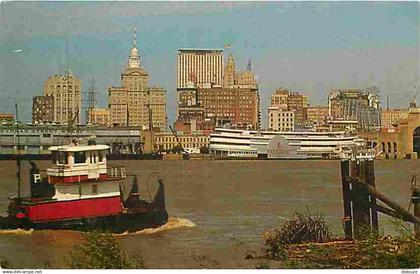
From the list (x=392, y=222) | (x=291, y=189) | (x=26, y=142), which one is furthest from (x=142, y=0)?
(x=392, y=222)

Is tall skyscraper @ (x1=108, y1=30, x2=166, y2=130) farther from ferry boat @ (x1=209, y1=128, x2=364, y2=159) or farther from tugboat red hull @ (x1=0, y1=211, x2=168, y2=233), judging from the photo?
tugboat red hull @ (x1=0, y1=211, x2=168, y2=233)

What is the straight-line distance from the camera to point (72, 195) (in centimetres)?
560

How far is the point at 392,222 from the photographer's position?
223 inches

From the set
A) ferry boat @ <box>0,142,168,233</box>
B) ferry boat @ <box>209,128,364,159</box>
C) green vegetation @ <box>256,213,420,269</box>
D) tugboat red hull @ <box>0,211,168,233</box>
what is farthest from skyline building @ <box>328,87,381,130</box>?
ferry boat @ <box>0,142,168,233</box>

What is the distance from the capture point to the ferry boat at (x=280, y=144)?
597 centimetres

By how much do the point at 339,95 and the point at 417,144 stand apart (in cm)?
66

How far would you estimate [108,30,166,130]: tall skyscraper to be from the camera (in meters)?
5.84

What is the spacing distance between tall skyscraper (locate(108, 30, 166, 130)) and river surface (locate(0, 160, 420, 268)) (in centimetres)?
29

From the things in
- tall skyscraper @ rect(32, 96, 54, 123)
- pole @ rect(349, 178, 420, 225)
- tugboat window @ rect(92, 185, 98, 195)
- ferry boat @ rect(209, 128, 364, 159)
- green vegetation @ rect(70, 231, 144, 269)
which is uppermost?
tall skyscraper @ rect(32, 96, 54, 123)

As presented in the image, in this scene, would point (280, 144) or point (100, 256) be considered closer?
point (100, 256)

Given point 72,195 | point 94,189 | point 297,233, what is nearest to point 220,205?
point 297,233

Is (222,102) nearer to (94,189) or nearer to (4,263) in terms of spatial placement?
(94,189)

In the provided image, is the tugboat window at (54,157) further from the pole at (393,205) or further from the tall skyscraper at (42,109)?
the pole at (393,205)

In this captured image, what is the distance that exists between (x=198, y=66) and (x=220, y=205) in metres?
0.91
